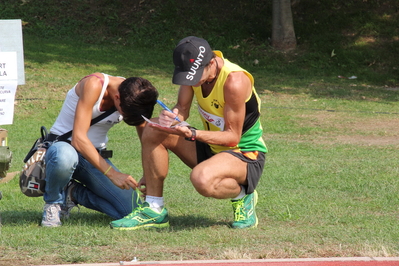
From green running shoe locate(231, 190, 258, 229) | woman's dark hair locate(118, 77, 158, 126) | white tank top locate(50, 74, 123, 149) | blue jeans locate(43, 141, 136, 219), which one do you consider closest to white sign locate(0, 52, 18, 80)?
white tank top locate(50, 74, 123, 149)

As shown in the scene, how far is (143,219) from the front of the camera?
4488 millimetres

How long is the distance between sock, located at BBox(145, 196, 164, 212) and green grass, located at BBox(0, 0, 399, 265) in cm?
23

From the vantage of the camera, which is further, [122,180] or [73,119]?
[73,119]

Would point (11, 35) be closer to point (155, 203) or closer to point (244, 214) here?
point (155, 203)

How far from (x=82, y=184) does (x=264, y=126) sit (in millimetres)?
6015

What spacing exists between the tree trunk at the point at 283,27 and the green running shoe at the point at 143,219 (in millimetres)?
13179

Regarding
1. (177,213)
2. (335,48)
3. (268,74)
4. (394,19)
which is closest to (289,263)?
(177,213)

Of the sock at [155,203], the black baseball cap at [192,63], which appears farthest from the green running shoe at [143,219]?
the black baseball cap at [192,63]

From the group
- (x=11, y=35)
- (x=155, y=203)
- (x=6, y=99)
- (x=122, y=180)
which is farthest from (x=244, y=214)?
(x=11, y=35)

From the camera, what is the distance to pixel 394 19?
18328 mm

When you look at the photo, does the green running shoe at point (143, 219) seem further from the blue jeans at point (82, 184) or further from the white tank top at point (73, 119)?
the white tank top at point (73, 119)

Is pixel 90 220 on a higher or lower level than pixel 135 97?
lower

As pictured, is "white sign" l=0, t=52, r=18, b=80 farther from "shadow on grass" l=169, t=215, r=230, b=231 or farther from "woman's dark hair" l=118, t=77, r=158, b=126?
"shadow on grass" l=169, t=215, r=230, b=231

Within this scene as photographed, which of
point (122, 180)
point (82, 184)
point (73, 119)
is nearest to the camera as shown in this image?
point (122, 180)
